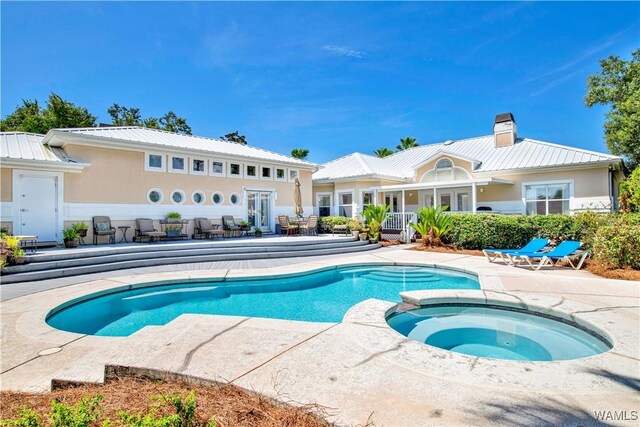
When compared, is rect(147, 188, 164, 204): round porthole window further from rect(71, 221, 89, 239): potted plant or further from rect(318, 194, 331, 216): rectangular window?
rect(318, 194, 331, 216): rectangular window

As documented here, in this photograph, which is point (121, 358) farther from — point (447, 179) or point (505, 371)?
point (447, 179)

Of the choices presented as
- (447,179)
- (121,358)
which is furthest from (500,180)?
(121,358)

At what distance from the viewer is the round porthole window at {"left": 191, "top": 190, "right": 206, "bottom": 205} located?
1598 cm

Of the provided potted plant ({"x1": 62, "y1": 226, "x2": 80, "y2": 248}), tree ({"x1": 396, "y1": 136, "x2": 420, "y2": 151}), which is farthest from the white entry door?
tree ({"x1": 396, "y1": 136, "x2": 420, "y2": 151})

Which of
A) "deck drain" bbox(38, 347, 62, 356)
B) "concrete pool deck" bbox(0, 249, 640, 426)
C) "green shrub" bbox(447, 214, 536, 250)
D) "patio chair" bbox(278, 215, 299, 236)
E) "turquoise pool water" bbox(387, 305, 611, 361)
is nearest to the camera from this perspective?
"concrete pool deck" bbox(0, 249, 640, 426)

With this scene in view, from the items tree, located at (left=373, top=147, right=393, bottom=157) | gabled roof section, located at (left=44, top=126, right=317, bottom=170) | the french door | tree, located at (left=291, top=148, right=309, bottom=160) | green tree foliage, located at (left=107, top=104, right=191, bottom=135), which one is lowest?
the french door

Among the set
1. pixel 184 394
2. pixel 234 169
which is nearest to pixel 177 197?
pixel 234 169

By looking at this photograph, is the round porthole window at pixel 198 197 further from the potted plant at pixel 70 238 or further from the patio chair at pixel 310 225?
the patio chair at pixel 310 225

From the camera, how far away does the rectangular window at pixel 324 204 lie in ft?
77.5

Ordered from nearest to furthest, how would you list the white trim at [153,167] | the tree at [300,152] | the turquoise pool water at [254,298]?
the turquoise pool water at [254,298]
the white trim at [153,167]
the tree at [300,152]

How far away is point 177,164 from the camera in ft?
51.1

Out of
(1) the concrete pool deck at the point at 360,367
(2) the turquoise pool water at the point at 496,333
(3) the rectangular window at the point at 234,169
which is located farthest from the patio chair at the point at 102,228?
(2) the turquoise pool water at the point at 496,333

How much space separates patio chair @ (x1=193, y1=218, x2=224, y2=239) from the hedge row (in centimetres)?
1113

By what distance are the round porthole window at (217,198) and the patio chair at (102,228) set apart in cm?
469
